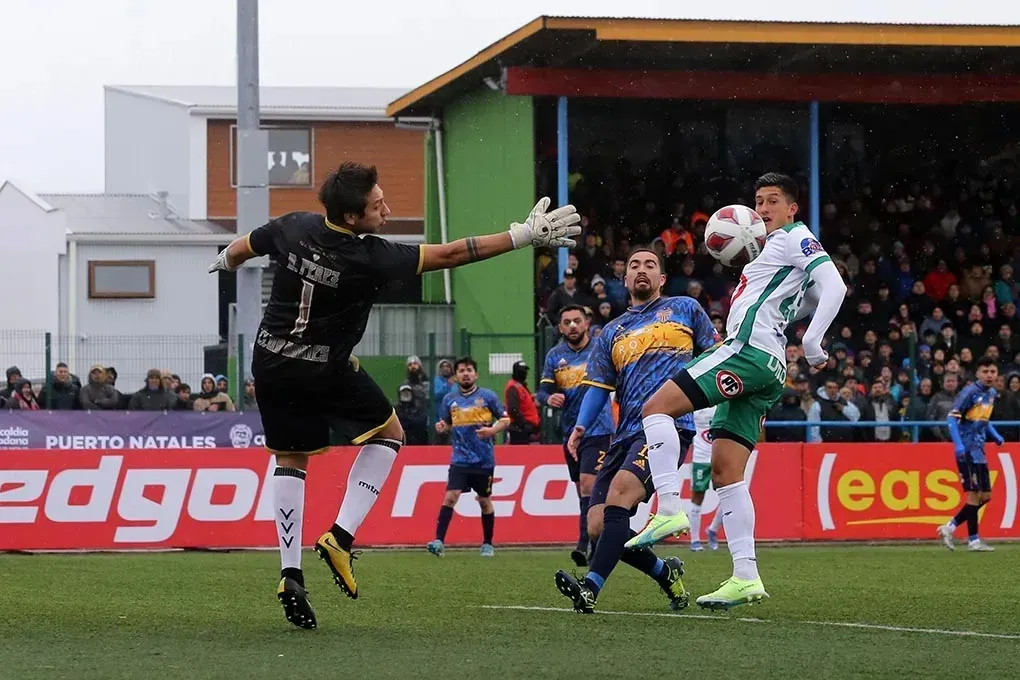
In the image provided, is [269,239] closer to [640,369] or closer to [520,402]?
[640,369]

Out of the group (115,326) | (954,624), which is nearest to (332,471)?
(954,624)

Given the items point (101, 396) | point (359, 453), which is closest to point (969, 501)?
point (101, 396)

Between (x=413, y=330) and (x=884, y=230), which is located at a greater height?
(x=884, y=230)

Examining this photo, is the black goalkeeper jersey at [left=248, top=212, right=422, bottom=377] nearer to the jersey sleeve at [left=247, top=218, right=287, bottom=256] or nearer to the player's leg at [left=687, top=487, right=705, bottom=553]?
the jersey sleeve at [left=247, top=218, right=287, bottom=256]

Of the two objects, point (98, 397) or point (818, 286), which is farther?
point (98, 397)

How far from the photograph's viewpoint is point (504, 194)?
27.0 metres

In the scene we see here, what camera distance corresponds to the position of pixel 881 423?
21.0 metres

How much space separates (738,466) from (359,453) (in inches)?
72.1

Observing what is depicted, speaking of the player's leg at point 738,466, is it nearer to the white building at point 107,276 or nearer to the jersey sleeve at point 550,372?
the jersey sleeve at point 550,372

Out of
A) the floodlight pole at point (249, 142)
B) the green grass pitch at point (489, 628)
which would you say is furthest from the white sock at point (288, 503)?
the floodlight pole at point (249, 142)

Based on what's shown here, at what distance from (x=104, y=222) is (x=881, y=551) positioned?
30.3 meters

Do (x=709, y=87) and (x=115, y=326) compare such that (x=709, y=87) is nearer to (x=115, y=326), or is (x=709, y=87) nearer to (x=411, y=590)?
(x=411, y=590)

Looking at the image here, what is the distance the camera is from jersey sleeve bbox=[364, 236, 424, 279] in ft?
24.3

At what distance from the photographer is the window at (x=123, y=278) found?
41.2 meters
